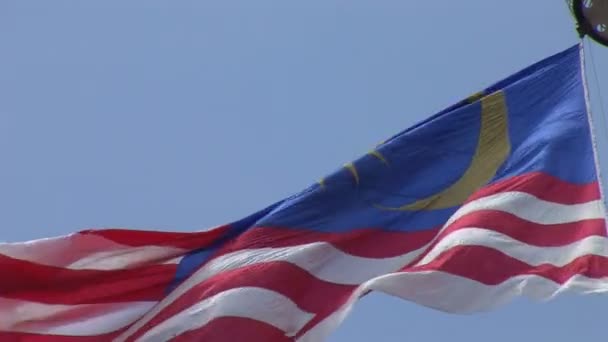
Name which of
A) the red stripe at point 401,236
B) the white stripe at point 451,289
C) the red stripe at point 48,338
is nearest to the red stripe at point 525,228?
the red stripe at point 401,236

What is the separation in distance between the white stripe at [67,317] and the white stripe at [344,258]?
0.46 feet

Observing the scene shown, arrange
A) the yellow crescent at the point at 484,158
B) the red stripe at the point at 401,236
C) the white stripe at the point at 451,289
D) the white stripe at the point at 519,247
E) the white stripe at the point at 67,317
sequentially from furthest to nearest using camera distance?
the yellow crescent at the point at 484,158, the white stripe at the point at 67,317, the red stripe at the point at 401,236, the white stripe at the point at 519,247, the white stripe at the point at 451,289

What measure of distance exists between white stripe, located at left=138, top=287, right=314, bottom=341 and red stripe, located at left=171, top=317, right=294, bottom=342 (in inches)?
1.9

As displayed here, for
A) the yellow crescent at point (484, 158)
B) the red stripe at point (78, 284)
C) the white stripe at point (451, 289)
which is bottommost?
the white stripe at point (451, 289)

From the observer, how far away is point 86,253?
16.0 m

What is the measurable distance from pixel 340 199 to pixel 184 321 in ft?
7.24

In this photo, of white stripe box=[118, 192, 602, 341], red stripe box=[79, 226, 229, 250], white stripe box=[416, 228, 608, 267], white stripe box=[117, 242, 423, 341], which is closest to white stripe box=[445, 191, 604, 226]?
A: white stripe box=[118, 192, 602, 341]

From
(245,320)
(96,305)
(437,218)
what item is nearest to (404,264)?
(437,218)

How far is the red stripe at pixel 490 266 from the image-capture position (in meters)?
14.7

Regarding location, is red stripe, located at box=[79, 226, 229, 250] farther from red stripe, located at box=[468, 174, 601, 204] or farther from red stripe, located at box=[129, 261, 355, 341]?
red stripe, located at box=[468, 174, 601, 204]

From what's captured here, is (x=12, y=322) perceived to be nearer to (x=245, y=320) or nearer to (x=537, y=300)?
(x=245, y=320)

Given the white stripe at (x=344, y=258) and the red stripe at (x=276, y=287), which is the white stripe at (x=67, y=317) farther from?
Answer: the red stripe at (x=276, y=287)

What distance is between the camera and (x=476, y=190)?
16.4 metres

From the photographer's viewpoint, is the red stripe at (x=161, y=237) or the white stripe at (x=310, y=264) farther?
the red stripe at (x=161, y=237)
